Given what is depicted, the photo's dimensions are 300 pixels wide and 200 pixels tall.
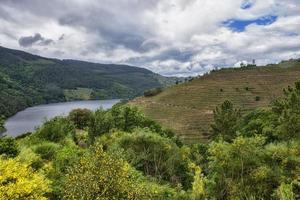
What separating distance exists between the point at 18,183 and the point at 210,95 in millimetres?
142304

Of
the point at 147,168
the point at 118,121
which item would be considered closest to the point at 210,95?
the point at 118,121

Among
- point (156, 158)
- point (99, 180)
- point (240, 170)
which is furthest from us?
point (156, 158)

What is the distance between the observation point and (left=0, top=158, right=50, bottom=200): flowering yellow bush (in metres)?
24.3

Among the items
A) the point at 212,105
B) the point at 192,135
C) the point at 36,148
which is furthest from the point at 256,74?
the point at 36,148

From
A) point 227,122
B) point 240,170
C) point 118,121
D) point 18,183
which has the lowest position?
point 227,122

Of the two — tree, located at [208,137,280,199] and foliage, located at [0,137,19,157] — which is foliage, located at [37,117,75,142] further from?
tree, located at [208,137,280,199]

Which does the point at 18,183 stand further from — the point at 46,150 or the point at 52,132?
the point at 52,132

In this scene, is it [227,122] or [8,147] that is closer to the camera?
[8,147]

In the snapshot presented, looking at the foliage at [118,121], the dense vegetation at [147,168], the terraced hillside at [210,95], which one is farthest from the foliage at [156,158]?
the terraced hillside at [210,95]

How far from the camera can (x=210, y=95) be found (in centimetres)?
16288

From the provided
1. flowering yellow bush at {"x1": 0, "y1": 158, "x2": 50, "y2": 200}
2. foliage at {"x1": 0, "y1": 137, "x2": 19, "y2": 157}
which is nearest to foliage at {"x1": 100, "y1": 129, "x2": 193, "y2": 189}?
foliage at {"x1": 0, "y1": 137, "x2": 19, "y2": 157}

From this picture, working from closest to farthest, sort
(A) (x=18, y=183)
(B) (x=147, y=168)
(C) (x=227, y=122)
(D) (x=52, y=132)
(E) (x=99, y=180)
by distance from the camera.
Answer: (E) (x=99, y=180) → (A) (x=18, y=183) → (B) (x=147, y=168) → (D) (x=52, y=132) → (C) (x=227, y=122)

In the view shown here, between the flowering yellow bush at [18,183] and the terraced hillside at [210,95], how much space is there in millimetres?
90001

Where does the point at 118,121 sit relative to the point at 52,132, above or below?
below
